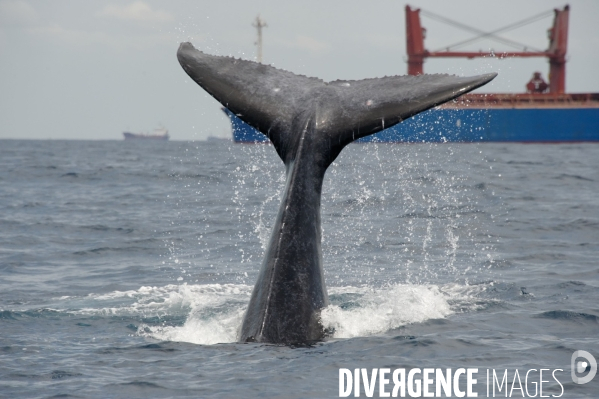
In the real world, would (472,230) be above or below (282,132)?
below

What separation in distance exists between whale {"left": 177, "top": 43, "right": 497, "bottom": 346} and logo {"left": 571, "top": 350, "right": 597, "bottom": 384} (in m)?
1.85

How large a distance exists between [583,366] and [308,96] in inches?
117

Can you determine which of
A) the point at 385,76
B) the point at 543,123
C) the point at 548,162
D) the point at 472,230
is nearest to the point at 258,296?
the point at 385,76

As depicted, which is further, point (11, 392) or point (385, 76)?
point (385, 76)

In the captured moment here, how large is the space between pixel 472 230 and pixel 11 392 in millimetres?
9373

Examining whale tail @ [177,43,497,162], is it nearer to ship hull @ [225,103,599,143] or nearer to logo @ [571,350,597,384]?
logo @ [571,350,597,384]

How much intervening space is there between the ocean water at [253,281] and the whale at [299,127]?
9.9 inches

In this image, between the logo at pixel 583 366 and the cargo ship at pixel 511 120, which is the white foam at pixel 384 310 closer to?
the logo at pixel 583 366

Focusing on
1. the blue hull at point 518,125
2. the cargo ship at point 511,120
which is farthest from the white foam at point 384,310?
the blue hull at point 518,125

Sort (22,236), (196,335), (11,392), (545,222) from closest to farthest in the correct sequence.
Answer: (11,392), (196,335), (22,236), (545,222)

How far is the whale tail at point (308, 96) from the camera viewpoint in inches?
252

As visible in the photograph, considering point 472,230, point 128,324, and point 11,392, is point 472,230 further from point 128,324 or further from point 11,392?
point 11,392

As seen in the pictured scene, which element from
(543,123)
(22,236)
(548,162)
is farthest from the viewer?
(543,123)

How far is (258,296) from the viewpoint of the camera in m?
6.23
